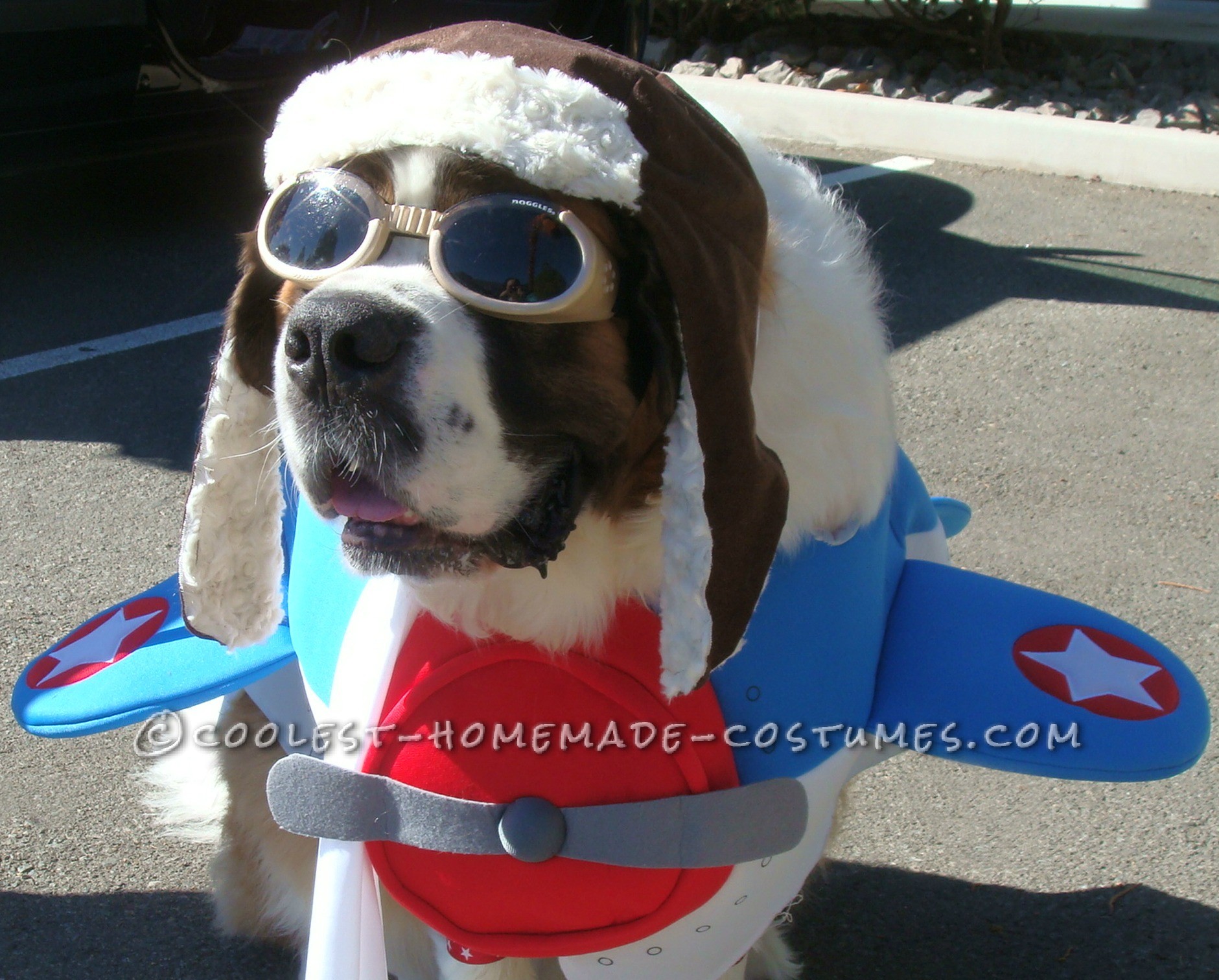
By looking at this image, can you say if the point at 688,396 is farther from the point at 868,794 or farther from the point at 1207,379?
the point at 1207,379

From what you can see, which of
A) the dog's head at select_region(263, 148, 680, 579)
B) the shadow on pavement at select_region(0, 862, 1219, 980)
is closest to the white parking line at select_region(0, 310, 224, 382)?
the shadow on pavement at select_region(0, 862, 1219, 980)

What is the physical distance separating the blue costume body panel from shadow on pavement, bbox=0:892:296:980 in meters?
0.48

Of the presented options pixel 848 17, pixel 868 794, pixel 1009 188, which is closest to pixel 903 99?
pixel 1009 188

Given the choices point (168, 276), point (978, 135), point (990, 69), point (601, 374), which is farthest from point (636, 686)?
point (990, 69)

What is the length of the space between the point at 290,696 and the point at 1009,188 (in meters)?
6.08

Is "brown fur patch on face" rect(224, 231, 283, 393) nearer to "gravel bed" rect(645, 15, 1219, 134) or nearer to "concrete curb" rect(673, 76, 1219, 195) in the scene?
"concrete curb" rect(673, 76, 1219, 195)

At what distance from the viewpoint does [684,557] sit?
159cm

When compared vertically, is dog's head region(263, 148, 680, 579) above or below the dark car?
above

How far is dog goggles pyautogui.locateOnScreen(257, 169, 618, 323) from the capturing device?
5.04 ft

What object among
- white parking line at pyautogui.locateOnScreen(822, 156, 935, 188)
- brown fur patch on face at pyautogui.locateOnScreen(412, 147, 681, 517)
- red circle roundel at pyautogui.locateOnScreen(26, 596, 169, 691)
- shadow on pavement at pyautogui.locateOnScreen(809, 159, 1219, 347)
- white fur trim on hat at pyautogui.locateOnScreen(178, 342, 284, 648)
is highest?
brown fur patch on face at pyautogui.locateOnScreen(412, 147, 681, 517)

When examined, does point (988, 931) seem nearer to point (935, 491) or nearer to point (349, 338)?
point (349, 338)

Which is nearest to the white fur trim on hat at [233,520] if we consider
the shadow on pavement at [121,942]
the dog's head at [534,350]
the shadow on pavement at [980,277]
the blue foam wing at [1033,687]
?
the dog's head at [534,350]

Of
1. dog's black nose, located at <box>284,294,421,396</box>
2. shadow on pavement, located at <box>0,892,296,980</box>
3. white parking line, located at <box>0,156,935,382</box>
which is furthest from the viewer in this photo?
white parking line, located at <box>0,156,935,382</box>

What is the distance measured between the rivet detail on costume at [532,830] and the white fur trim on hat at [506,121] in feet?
2.66
